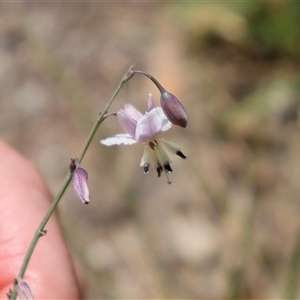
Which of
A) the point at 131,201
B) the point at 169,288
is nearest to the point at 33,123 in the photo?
the point at 131,201

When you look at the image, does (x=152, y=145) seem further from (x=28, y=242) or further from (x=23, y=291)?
(x=28, y=242)

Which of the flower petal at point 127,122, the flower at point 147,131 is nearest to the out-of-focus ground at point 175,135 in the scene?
the flower at point 147,131

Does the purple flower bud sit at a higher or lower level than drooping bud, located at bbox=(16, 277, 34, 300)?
higher

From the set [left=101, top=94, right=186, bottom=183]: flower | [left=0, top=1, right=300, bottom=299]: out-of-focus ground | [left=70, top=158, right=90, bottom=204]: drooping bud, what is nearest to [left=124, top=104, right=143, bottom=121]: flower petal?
[left=101, top=94, right=186, bottom=183]: flower

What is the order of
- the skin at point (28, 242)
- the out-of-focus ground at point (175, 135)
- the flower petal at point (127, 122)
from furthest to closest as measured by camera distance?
the out-of-focus ground at point (175, 135) < the skin at point (28, 242) < the flower petal at point (127, 122)

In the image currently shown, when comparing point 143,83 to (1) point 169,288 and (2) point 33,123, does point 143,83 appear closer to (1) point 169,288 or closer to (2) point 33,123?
(2) point 33,123

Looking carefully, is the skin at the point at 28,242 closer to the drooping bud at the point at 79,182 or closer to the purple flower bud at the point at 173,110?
the drooping bud at the point at 79,182

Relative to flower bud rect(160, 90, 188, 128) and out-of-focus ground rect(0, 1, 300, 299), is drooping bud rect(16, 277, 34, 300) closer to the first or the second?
flower bud rect(160, 90, 188, 128)
